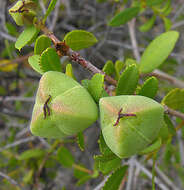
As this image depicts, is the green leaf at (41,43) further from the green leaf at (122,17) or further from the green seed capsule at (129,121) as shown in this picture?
the green leaf at (122,17)

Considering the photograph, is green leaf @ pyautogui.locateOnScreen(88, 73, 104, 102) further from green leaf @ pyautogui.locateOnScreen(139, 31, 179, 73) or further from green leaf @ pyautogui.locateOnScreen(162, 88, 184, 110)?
green leaf @ pyautogui.locateOnScreen(139, 31, 179, 73)

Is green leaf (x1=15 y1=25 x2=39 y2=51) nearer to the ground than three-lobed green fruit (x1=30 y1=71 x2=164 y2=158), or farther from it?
farther from it

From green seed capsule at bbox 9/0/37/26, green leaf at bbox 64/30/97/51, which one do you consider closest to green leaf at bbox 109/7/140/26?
green leaf at bbox 64/30/97/51

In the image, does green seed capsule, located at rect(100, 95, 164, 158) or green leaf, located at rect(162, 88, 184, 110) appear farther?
green leaf, located at rect(162, 88, 184, 110)

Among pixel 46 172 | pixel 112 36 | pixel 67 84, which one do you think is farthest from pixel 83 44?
pixel 112 36

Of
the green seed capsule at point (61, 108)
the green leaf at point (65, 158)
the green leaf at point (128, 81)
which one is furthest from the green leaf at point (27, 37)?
the green leaf at point (65, 158)

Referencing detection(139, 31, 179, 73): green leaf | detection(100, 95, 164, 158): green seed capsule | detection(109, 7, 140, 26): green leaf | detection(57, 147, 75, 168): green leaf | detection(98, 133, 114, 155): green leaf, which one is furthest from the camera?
detection(57, 147, 75, 168): green leaf
